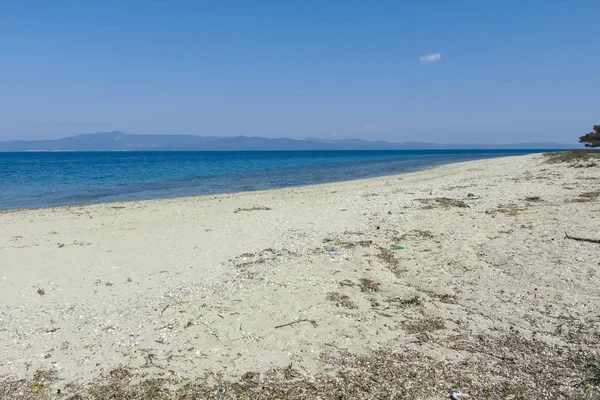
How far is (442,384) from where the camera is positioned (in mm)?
4242

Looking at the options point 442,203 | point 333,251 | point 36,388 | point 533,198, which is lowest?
point 36,388

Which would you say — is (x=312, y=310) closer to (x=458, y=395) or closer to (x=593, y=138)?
(x=458, y=395)

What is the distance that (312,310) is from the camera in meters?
6.08

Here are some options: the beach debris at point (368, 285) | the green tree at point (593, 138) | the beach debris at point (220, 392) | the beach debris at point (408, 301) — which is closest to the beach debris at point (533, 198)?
the beach debris at point (368, 285)

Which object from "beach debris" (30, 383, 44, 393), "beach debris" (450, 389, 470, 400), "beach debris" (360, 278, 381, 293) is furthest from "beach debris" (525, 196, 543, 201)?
"beach debris" (30, 383, 44, 393)

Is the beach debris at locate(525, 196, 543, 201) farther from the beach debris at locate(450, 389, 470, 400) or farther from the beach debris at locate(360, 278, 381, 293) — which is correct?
the beach debris at locate(450, 389, 470, 400)

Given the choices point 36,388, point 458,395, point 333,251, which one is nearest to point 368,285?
point 333,251

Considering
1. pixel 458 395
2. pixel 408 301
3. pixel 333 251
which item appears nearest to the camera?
pixel 458 395

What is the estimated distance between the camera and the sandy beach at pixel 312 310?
4395 millimetres

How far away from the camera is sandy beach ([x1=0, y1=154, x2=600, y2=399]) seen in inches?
173

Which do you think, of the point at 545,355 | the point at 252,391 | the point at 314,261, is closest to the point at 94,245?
the point at 314,261

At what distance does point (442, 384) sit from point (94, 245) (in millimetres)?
9441

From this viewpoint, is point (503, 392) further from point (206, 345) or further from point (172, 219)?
point (172, 219)

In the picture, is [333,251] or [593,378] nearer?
[593,378]
